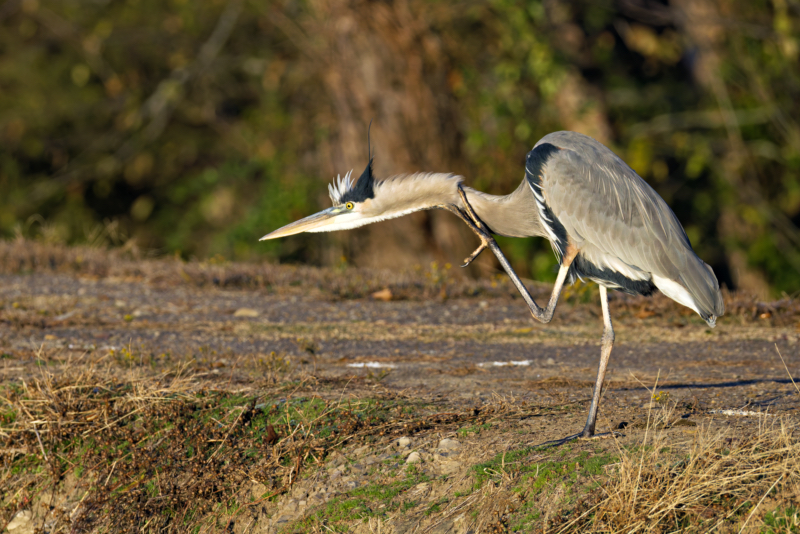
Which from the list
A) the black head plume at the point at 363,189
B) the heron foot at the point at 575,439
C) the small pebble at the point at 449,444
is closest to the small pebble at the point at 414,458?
the small pebble at the point at 449,444

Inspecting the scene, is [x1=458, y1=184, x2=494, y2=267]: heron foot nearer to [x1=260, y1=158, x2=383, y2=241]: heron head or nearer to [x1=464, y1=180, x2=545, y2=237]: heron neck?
[x1=464, y1=180, x2=545, y2=237]: heron neck

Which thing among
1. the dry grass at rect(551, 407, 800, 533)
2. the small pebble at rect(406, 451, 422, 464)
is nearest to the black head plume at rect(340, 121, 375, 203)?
the small pebble at rect(406, 451, 422, 464)

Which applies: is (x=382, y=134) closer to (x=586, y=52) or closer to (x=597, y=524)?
(x=586, y=52)

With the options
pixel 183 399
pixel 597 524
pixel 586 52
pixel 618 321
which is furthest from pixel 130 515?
pixel 586 52

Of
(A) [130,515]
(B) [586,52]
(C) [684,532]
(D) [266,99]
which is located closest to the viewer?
(C) [684,532]

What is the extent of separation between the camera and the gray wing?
15.2 feet

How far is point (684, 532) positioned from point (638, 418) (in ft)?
3.39

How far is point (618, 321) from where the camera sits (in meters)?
6.94

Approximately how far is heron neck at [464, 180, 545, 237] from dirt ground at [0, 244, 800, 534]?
3.12 feet

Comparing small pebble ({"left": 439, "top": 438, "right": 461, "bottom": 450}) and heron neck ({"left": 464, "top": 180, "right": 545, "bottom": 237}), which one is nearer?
small pebble ({"left": 439, "top": 438, "right": 461, "bottom": 450})

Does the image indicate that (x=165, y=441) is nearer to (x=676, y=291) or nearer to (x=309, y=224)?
(x=309, y=224)

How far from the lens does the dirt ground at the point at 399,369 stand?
13.1 ft

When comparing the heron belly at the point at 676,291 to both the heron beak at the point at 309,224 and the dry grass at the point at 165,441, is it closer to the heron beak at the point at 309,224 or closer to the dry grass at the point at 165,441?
A: the dry grass at the point at 165,441

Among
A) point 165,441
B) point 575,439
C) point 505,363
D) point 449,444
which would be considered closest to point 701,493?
point 575,439
